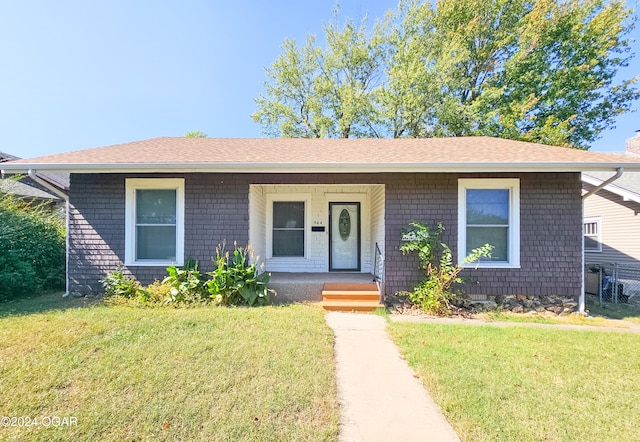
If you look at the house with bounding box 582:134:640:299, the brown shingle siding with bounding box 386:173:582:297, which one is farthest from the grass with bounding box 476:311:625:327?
the house with bounding box 582:134:640:299

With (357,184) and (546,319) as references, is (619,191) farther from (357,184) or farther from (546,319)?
(357,184)

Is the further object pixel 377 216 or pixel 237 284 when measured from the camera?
pixel 377 216

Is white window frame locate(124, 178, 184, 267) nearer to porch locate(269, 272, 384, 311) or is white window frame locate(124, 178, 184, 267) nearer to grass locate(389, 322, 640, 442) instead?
porch locate(269, 272, 384, 311)

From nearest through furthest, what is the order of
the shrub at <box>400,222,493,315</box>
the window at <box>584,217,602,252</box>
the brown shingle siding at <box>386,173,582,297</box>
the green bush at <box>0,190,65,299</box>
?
1. the shrub at <box>400,222,493,315</box>
2. the brown shingle siding at <box>386,173,582,297</box>
3. the green bush at <box>0,190,65,299</box>
4. the window at <box>584,217,602,252</box>

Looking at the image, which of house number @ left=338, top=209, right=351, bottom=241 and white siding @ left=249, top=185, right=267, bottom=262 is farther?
house number @ left=338, top=209, right=351, bottom=241

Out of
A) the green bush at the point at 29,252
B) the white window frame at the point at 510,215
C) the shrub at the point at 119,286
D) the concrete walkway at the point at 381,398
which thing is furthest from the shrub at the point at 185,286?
the white window frame at the point at 510,215

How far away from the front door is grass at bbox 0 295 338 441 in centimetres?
330

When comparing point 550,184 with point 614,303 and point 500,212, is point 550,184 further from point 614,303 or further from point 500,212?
point 614,303

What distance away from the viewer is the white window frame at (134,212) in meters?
6.03

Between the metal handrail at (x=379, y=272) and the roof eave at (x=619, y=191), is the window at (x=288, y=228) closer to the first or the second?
the metal handrail at (x=379, y=272)

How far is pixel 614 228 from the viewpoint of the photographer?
356 inches

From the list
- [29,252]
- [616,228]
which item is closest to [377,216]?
[29,252]

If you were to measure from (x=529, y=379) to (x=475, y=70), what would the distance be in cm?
1786

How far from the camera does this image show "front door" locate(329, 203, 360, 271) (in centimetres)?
787
